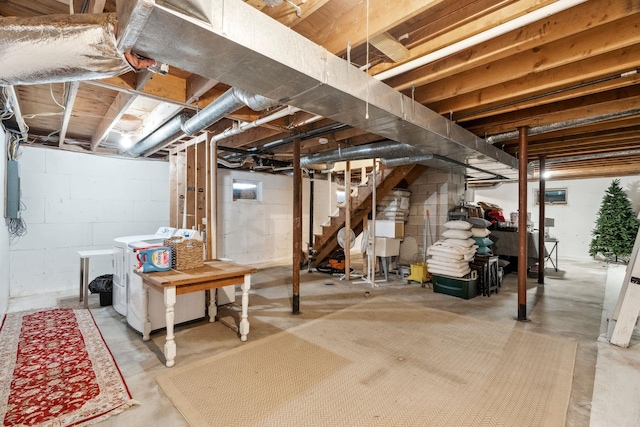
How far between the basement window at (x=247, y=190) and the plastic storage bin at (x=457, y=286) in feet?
14.3

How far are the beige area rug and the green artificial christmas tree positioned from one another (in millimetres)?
6607

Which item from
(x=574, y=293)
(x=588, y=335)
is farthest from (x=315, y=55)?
(x=574, y=293)

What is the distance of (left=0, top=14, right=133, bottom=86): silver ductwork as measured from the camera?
140 cm

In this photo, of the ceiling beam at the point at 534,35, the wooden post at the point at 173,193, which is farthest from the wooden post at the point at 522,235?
the wooden post at the point at 173,193

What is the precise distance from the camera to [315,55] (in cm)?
184

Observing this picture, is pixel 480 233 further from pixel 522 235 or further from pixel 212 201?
pixel 212 201

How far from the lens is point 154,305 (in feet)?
9.73

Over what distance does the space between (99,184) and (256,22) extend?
15.6 feet

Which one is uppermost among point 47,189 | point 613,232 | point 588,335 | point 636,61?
point 636,61

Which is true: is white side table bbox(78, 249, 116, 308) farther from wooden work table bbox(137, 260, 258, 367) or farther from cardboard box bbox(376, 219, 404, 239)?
cardboard box bbox(376, 219, 404, 239)

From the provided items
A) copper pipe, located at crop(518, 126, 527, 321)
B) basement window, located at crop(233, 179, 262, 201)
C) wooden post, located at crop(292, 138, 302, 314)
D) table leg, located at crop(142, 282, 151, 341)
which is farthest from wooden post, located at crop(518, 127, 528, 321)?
basement window, located at crop(233, 179, 262, 201)

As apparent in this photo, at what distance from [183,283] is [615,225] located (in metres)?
9.66

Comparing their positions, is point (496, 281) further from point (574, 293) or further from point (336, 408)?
point (336, 408)

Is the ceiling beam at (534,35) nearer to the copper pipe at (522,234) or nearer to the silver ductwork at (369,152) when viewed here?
the silver ductwork at (369,152)
